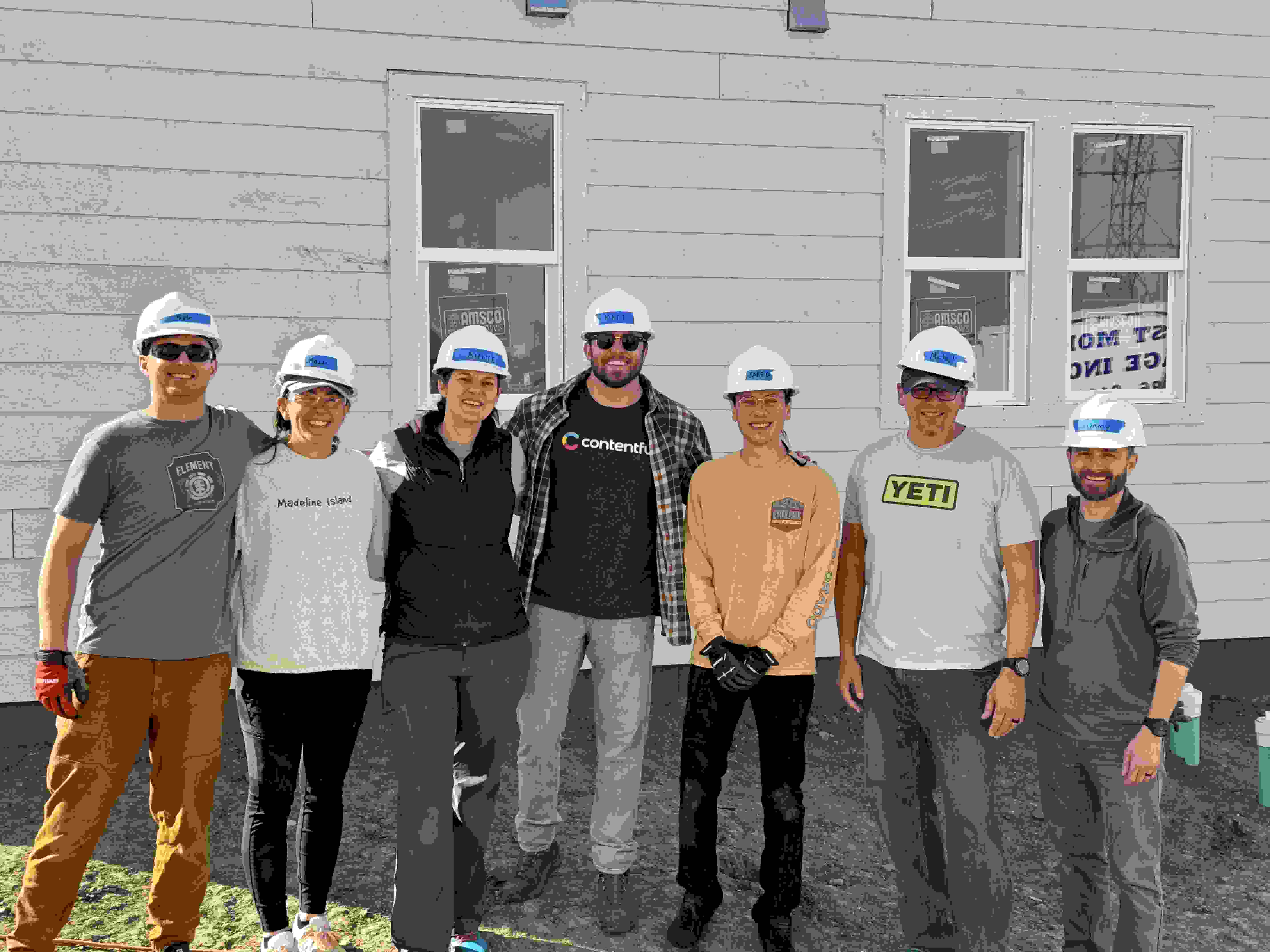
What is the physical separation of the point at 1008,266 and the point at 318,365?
442 centimetres

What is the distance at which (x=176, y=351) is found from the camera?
116 inches

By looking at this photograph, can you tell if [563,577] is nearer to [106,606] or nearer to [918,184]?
[106,606]

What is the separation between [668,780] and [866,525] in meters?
2.09

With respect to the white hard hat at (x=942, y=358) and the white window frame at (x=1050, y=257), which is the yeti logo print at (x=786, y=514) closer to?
the white hard hat at (x=942, y=358)

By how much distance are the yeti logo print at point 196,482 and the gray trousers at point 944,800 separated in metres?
2.05

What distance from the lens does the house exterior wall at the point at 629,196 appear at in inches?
195

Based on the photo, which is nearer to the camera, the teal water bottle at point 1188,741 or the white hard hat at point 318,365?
the white hard hat at point 318,365

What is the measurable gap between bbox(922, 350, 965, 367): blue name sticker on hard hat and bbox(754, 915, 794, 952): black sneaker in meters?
1.81

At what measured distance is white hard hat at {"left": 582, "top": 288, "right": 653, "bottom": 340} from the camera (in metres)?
3.51

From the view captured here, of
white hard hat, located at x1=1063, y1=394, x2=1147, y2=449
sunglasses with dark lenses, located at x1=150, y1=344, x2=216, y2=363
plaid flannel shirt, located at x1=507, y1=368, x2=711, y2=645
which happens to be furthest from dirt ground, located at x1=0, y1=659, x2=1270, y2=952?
white hard hat, located at x1=1063, y1=394, x2=1147, y2=449

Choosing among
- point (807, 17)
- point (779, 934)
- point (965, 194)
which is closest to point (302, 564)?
point (779, 934)

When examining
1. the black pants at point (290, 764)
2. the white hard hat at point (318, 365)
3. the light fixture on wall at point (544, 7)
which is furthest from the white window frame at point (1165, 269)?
the black pants at point (290, 764)

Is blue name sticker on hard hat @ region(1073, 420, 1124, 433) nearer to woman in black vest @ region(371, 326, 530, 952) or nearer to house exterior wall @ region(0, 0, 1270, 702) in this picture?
woman in black vest @ region(371, 326, 530, 952)

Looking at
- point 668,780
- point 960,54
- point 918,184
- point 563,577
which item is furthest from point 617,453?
point 960,54
